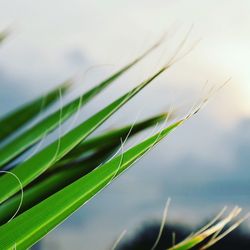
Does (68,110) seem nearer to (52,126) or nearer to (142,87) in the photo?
(52,126)

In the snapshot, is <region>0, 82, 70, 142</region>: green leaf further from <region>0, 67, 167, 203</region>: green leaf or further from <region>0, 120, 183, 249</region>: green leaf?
<region>0, 120, 183, 249</region>: green leaf

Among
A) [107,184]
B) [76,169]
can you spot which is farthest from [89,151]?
[107,184]

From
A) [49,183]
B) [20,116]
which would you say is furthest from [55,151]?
[20,116]

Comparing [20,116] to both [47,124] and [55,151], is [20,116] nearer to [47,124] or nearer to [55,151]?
[47,124]

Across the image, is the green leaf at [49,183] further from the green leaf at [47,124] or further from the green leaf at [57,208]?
the green leaf at [57,208]

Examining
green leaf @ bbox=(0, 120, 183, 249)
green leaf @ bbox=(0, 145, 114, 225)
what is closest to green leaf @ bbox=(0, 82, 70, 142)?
green leaf @ bbox=(0, 145, 114, 225)

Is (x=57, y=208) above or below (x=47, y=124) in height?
below
